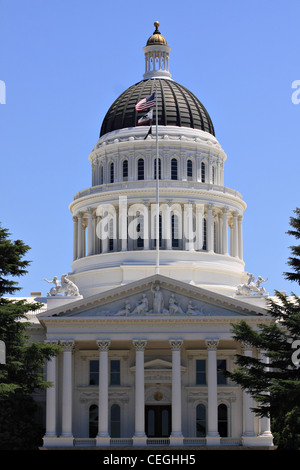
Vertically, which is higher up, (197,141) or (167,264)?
(197,141)

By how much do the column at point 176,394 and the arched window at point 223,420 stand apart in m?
4.11

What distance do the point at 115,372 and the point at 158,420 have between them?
4.52 metres

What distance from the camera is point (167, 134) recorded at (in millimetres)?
109875

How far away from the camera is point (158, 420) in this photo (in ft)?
310

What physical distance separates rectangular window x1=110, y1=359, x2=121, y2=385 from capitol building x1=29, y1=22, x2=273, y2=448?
7cm

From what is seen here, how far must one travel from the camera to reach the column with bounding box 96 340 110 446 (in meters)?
90.3

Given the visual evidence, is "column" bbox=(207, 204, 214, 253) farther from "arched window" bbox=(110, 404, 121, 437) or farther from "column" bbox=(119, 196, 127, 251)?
"arched window" bbox=(110, 404, 121, 437)

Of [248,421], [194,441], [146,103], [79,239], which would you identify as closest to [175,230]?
[79,239]

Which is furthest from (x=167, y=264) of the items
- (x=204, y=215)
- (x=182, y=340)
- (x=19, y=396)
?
(x=19, y=396)

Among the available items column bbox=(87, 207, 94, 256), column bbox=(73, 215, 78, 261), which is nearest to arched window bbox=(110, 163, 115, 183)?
column bbox=(87, 207, 94, 256)

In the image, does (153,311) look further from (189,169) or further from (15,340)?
(189,169)
